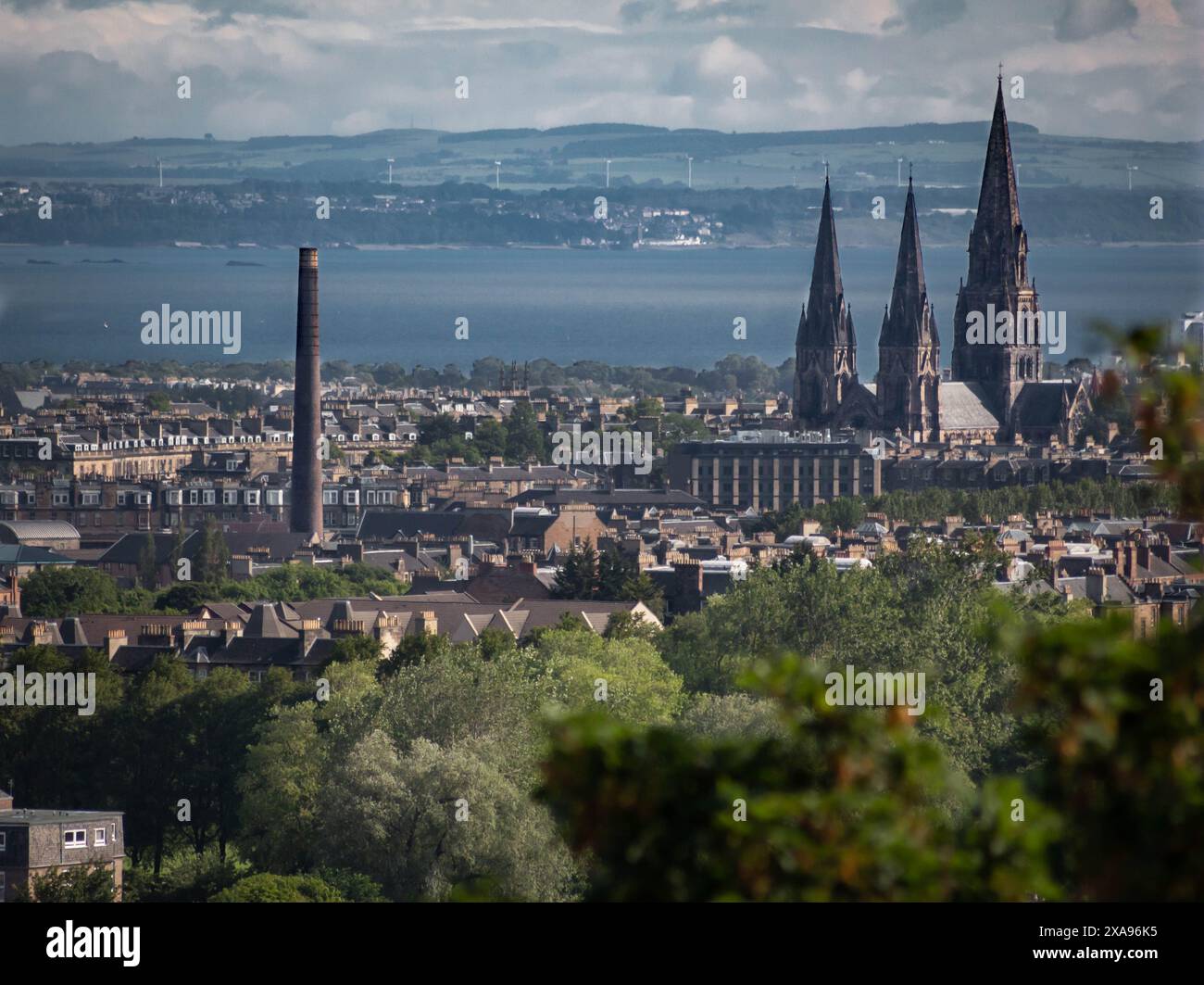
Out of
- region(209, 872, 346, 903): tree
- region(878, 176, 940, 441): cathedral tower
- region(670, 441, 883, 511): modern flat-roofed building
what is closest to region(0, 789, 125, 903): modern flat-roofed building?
region(209, 872, 346, 903): tree

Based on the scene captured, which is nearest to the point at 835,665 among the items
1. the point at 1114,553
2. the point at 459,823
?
the point at 459,823

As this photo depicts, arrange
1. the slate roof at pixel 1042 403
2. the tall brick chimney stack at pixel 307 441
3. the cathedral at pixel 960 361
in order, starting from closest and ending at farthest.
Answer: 1. the tall brick chimney stack at pixel 307 441
2. the cathedral at pixel 960 361
3. the slate roof at pixel 1042 403

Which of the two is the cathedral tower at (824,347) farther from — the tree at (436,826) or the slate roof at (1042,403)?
the tree at (436,826)

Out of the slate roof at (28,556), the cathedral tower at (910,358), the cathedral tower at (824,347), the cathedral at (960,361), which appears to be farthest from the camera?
the cathedral tower at (824,347)

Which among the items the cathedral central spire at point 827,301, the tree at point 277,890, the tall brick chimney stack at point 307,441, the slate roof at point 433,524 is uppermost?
the cathedral central spire at point 827,301

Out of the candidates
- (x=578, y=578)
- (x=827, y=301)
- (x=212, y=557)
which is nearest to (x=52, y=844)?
(x=578, y=578)

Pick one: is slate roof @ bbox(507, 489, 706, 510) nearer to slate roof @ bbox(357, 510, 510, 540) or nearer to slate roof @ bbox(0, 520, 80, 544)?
slate roof @ bbox(357, 510, 510, 540)

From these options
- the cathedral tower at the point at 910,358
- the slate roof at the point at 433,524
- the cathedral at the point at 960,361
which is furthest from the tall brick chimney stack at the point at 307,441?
the cathedral tower at the point at 910,358

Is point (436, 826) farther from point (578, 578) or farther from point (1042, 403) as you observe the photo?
point (1042, 403)

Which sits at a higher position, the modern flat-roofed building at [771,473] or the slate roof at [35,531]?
the modern flat-roofed building at [771,473]
